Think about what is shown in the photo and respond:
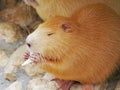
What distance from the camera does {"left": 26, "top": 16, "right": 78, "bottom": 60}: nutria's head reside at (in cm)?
118

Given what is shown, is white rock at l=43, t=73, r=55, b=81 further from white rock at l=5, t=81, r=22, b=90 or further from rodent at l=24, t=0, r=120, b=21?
rodent at l=24, t=0, r=120, b=21

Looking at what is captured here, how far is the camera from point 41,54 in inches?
46.9

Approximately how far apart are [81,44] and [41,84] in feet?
0.87

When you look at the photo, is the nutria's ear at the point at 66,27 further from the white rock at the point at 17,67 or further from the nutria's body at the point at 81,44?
the white rock at the point at 17,67

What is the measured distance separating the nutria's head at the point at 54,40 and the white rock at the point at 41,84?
0.64ft

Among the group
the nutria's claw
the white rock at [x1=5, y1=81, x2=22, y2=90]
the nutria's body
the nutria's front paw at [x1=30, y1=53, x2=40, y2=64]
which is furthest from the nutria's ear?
the white rock at [x1=5, y1=81, x2=22, y2=90]

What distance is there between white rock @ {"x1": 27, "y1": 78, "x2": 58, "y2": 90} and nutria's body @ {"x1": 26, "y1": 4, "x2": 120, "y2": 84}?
9 cm

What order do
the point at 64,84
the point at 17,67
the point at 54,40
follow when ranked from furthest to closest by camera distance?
the point at 17,67 < the point at 64,84 < the point at 54,40

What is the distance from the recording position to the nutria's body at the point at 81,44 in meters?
1.18

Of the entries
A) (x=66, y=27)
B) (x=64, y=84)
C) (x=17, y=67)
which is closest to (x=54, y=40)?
(x=66, y=27)

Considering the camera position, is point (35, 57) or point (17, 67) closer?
point (35, 57)

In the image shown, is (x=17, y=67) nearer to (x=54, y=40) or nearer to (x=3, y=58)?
(x=3, y=58)

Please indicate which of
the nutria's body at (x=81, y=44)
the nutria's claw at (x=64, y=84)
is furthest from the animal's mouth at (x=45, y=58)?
the nutria's claw at (x=64, y=84)

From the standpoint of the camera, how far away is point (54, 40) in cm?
118
